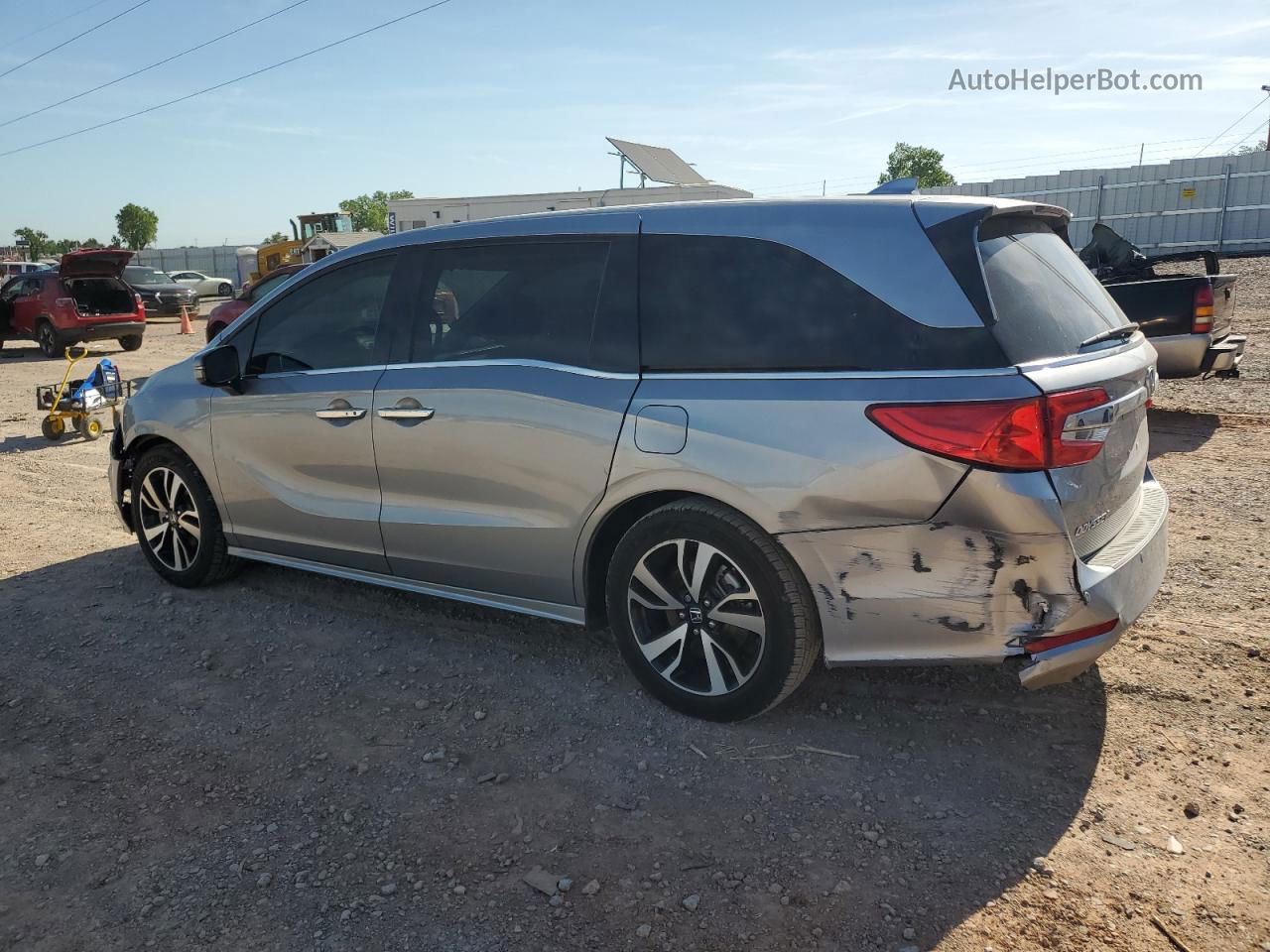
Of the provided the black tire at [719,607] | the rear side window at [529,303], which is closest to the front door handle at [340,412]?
the rear side window at [529,303]

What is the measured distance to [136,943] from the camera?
252 centimetres

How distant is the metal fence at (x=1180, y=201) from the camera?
85.9 feet

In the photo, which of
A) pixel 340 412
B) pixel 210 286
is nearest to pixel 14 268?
pixel 210 286

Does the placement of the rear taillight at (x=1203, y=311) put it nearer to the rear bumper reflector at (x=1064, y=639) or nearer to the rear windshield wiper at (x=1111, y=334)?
the rear windshield wiper at (x=1111, y=334)

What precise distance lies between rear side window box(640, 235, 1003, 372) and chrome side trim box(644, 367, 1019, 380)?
17 mm

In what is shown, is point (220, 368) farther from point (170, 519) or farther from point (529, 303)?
point (529, 303)

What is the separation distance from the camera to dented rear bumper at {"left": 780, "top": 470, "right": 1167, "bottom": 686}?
287 centimetres

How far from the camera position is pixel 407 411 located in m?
4.08

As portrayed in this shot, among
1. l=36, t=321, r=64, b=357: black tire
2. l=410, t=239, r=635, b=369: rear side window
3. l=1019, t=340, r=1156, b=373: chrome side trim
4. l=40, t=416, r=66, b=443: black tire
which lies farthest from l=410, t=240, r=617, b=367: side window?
l=36, t=321, r=64, b=357: black tire

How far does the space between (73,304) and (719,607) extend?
18.9 metres

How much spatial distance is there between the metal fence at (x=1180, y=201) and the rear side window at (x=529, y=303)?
80.0ft

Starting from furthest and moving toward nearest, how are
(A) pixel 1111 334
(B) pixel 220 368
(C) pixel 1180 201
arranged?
1. (C) pixel 1180 201
2. (B) pixel 220 368
3. (A) pixel 1111 334

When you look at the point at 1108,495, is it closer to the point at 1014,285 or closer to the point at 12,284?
the point at 1014,285

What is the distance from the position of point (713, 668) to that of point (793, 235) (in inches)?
60.8
